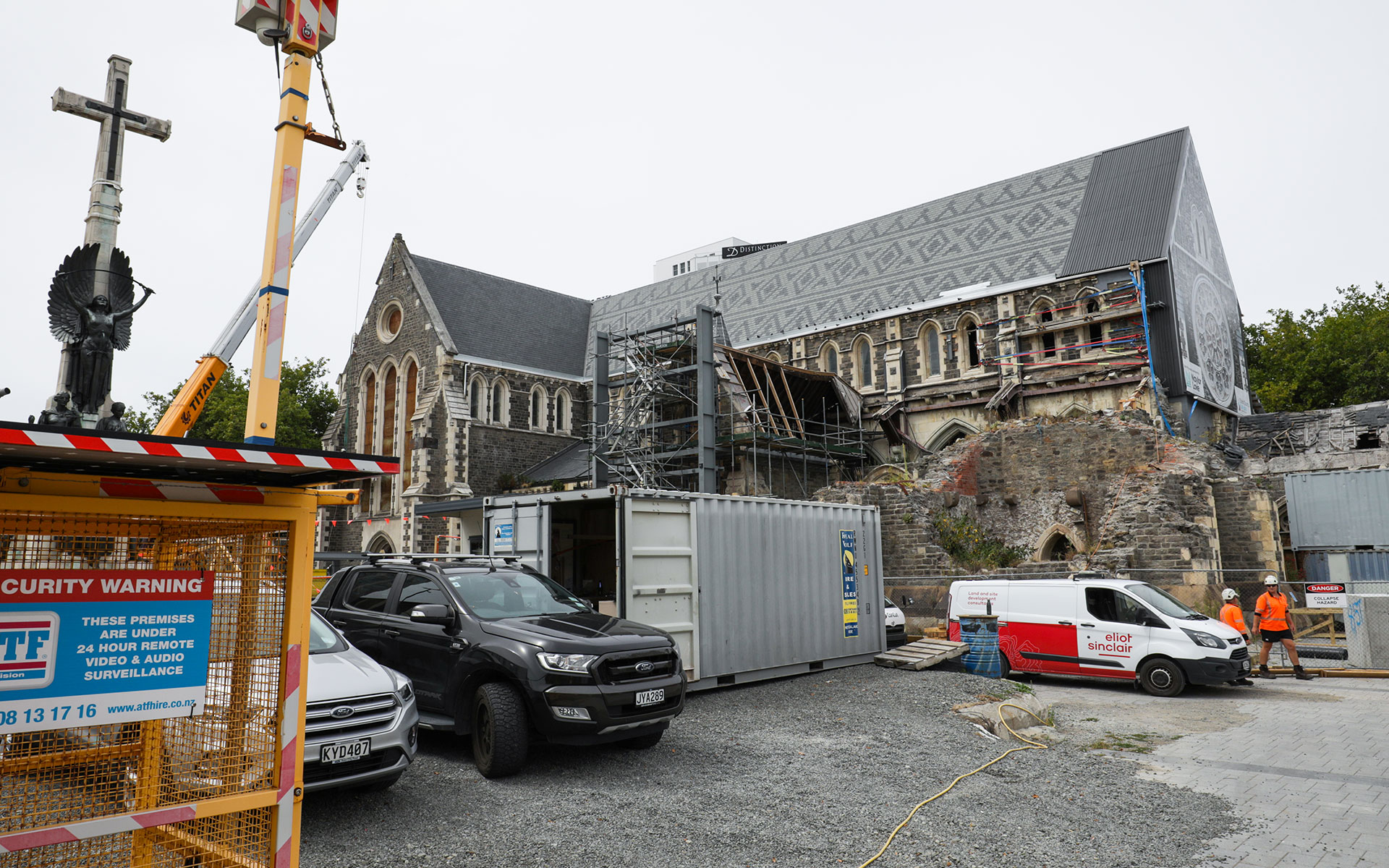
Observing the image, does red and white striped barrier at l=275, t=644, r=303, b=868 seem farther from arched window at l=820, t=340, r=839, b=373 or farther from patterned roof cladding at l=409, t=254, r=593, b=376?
patterned roof cladding at l=409, t=254, r=593, b=376

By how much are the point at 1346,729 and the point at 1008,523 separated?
508 inches

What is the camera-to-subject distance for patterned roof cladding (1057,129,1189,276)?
82.1 ft

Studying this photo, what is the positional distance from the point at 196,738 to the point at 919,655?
1173 cm

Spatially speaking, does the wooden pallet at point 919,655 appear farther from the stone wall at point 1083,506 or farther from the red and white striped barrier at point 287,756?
the red and white striped barrier at point 287,756

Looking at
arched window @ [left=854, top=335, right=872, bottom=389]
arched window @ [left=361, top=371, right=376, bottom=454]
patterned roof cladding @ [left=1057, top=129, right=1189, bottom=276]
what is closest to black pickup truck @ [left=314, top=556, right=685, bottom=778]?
patterned roof cladding @ [left=1057, top=129, right=1189, bottom=276]

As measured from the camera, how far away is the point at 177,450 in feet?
10.5

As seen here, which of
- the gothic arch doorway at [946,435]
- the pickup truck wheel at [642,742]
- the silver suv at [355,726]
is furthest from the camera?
the gothic arch doorway at [946,435]

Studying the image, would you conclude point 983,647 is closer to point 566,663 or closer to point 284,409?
point 566,663

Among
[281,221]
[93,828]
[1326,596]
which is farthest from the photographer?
[1326,596]

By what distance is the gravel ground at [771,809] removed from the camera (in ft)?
17.1

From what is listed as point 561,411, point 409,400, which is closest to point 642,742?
point 409,400

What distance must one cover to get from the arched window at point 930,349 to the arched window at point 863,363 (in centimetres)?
203

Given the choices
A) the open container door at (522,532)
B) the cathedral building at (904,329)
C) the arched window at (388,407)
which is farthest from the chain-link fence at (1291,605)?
the arched window at (388,407)

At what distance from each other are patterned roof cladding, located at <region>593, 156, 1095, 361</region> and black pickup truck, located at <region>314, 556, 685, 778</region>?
75.9 feet
